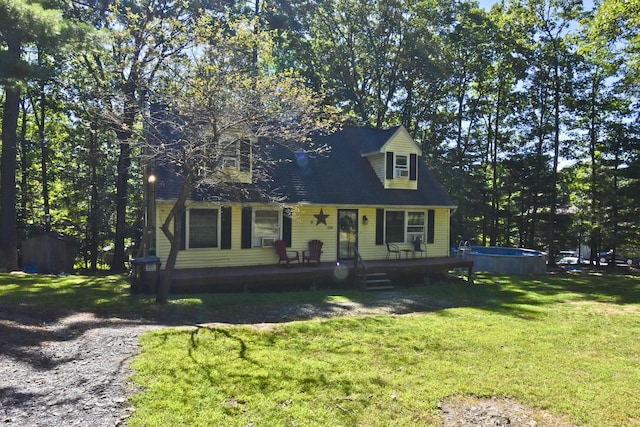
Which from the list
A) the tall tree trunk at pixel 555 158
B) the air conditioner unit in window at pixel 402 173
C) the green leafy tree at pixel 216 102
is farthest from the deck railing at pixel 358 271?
the tall tree trunk at pixel 555 158

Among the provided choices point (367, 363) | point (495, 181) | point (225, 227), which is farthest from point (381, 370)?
point (495, 181)

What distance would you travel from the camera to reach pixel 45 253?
645 inches

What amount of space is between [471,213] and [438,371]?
23.3 metres

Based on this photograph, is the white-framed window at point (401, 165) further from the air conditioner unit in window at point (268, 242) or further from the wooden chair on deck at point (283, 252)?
the air conditioner unit in window at point (268, 242)

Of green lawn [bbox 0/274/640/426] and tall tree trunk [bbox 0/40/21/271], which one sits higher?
tall tree trunk [bbox 0/40/21/271]

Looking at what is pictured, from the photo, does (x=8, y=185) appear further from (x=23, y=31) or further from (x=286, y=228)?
(x=286, y=228)

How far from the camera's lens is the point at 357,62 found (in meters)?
26.9

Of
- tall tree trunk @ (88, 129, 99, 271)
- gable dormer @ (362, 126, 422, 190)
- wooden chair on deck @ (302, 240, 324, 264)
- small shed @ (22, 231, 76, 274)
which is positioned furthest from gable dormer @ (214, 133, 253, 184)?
tall tree trunk @ (88, 129, 99, 271)

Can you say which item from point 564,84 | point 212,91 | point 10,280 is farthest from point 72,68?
point 564,84

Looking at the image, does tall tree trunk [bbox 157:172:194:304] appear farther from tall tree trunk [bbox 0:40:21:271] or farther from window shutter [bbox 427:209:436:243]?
window shutter [bbox 427:209:436:243]

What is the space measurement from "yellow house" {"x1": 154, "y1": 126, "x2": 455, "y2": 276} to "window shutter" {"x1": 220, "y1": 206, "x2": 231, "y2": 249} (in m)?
0.03

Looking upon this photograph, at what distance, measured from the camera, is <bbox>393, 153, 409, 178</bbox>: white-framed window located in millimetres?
17078

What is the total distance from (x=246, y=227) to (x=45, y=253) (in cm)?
865

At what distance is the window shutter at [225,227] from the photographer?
523 inches
